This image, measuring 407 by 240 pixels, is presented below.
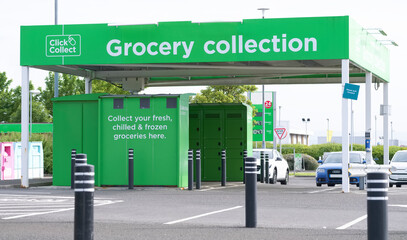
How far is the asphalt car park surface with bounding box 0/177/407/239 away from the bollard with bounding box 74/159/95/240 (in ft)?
6.04

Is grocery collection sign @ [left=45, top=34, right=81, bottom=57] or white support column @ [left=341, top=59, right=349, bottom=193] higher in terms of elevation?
grocery collection sign @ [left=45, top=34, right=81, bottom=57]

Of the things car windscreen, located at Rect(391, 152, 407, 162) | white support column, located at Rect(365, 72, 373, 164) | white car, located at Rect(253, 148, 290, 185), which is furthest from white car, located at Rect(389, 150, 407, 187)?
white support column, located at Rect(365, 72, 373, 164)

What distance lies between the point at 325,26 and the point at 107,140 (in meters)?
7.01

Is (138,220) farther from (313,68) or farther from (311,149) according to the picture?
(311,149)

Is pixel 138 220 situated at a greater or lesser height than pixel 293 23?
lesser

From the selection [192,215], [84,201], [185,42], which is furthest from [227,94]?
[84,201]

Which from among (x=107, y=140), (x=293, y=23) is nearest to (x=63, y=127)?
(x=107, y=140)

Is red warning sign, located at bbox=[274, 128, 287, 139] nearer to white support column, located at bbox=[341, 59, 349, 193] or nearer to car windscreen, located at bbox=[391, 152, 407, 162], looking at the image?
car windscreen, located at bbox=[391, 152, 407, 162]

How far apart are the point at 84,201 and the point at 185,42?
46.9 feet

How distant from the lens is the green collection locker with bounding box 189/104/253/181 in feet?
85.9

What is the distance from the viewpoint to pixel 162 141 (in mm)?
21438

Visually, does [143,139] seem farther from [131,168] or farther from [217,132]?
[217,132]

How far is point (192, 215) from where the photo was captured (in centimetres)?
1334

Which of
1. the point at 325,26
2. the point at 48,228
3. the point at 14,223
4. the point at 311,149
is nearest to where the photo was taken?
the point at 48,228
